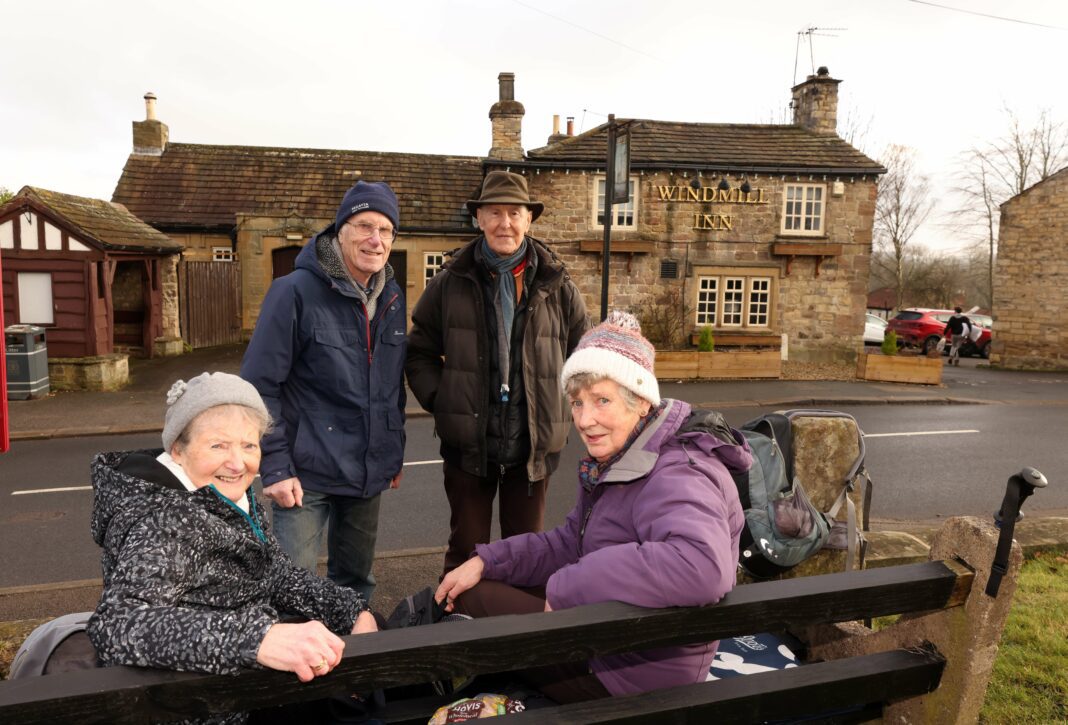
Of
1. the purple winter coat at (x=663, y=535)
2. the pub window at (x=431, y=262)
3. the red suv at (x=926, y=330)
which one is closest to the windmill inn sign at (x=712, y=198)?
the pub window at (x=431, y=262)

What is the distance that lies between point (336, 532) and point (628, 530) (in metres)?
1.84

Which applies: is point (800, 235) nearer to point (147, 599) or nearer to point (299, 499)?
point (299, 499)

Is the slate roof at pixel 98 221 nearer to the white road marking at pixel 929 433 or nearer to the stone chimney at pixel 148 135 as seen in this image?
the stone chimney at pixel 148 135

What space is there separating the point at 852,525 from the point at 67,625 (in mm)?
3007

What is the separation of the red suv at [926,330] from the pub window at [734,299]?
28.7 feet

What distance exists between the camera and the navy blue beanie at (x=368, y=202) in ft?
10.5

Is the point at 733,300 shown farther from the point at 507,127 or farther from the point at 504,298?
the point at 504,298

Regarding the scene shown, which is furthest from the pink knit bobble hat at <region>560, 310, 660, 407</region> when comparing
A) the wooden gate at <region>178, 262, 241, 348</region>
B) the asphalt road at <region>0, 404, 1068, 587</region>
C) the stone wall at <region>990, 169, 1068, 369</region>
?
the stone wall at <region>990, 169, 1068, 369</region>

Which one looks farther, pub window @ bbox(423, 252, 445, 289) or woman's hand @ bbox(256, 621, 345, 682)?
pub window @ bbox(423, 252, 445, 289)

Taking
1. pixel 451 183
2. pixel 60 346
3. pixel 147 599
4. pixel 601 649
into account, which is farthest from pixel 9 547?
pixel 451 183

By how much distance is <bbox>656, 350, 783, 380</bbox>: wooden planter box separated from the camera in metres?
15.5

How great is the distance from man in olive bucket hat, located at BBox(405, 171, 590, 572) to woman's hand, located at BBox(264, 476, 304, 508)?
2.60 feet

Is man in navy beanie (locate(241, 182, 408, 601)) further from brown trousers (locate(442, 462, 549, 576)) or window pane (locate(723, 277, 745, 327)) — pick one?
window pane (locate(723, 277, 745, 327))

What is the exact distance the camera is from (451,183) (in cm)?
2139
